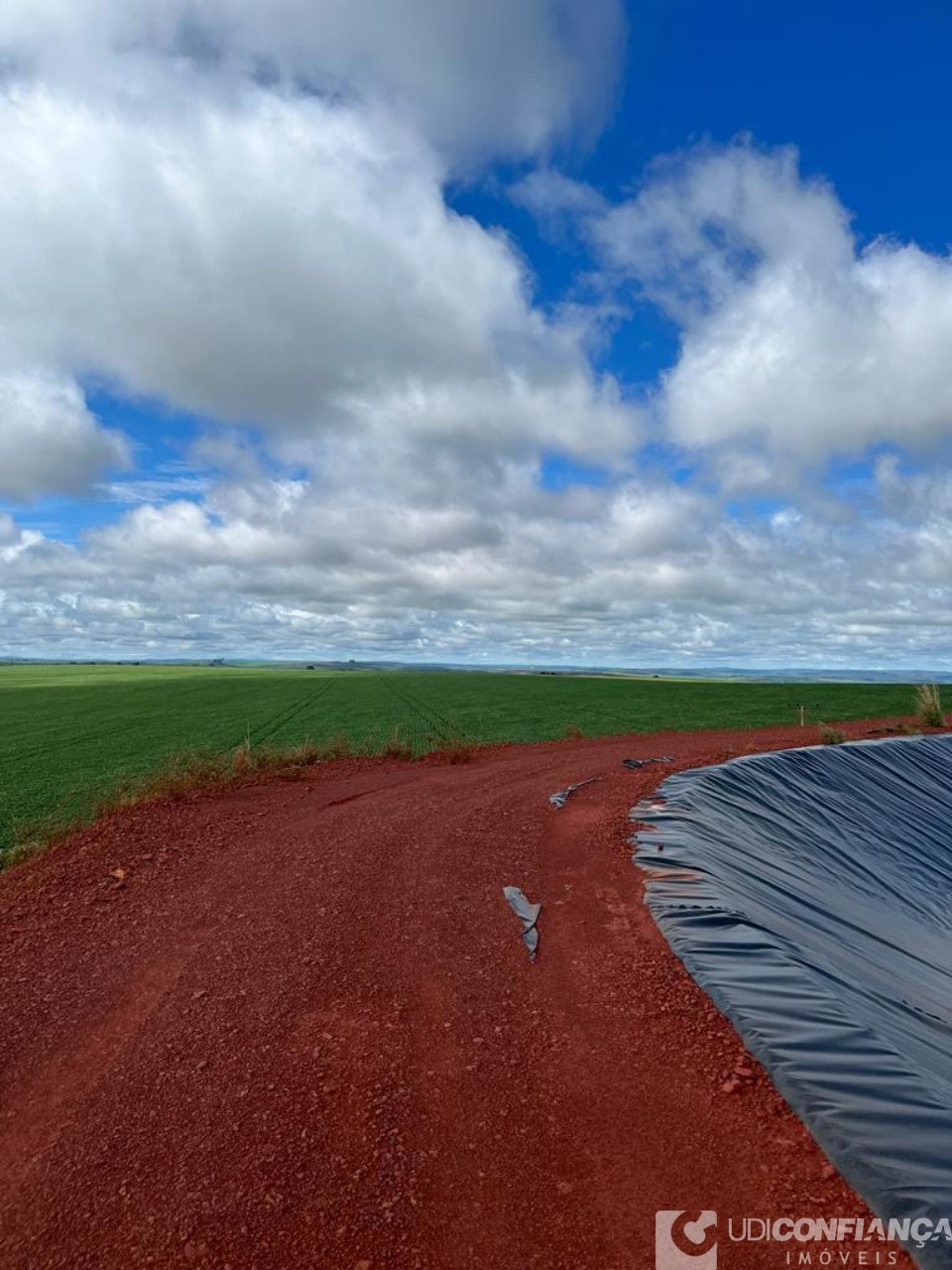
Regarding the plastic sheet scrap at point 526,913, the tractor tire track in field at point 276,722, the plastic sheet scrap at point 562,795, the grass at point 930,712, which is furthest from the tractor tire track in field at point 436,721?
the grass at point 930,712

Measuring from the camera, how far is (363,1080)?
5086 millimetres

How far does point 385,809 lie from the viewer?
12922 mm

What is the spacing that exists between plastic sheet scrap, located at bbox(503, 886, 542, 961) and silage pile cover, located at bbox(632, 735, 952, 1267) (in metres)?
1.45

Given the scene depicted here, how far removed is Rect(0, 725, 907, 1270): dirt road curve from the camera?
385 cm

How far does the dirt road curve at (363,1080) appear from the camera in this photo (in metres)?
3.85

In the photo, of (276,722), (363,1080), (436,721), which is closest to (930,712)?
(436,721)

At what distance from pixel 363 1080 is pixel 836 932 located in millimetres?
7258

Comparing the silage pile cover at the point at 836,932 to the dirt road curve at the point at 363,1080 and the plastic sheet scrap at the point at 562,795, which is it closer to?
the dirt road curve at the point at 363,1080

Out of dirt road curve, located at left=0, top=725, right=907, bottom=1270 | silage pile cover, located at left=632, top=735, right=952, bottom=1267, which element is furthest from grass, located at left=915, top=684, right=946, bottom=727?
dirt road curve, located at left=0, top=725, right=907, bottom=1270

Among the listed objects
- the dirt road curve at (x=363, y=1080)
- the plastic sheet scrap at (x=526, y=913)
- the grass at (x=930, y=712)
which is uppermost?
the grass at (x=930, y=712)

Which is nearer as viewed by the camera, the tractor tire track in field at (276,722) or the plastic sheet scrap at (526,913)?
the plastic sheet scrap at (526,913)

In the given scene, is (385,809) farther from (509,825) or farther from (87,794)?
(87,794)

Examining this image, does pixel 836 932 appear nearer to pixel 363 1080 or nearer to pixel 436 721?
pixel 363 1080

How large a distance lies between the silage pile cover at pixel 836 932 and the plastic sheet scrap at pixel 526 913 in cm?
145
